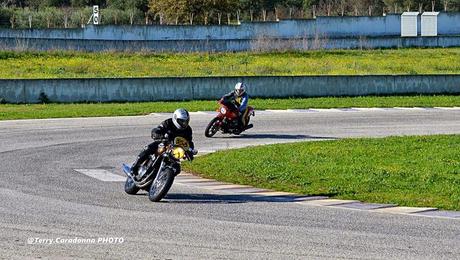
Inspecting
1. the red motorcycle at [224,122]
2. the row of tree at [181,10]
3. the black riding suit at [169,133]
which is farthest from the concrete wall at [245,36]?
the black riding suit at [169,133]

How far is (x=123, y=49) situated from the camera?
2147 inches

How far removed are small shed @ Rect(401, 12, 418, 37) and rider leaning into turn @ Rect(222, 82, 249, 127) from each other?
39.5 meters

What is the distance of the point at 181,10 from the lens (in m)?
72.1

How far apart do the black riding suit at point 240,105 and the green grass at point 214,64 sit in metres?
17.5

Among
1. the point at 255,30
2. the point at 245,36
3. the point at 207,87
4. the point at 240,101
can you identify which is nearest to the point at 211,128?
the point at 240,101

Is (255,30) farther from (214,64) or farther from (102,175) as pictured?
(102,175)

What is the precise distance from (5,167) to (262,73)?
28136mm

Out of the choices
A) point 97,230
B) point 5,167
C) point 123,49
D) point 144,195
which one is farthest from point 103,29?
point 97,230

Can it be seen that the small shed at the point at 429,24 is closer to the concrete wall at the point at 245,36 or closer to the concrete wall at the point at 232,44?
the concrete wall at the point at 245,36

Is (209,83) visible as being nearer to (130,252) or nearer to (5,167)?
(5,167)

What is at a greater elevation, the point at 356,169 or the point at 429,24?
the point at 429,24

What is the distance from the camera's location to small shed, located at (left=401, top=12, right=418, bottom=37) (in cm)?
6644

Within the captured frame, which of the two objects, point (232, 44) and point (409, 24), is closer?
point (232, 44)

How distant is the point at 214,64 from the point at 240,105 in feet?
73.3
